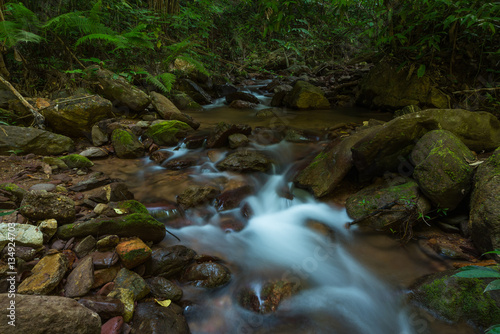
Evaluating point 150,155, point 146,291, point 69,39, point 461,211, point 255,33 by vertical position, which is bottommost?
point 150,155

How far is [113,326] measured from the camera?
5.88 feet

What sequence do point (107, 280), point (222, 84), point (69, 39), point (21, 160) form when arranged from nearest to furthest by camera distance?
point (107, 280) → point (21, 160) → point (69, 39) → point (222, 84)

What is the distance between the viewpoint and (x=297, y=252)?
3.32 m

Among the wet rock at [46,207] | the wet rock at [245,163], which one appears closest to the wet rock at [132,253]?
the wet rock at [46,207]

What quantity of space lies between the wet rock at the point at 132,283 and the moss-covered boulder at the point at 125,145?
317cm

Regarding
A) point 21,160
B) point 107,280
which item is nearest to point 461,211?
point 107,280

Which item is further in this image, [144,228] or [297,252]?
[297,252]

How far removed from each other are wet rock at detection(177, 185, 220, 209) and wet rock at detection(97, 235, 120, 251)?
1.27 m

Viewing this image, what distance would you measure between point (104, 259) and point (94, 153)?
3.06 metres

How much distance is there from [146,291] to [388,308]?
2358mm

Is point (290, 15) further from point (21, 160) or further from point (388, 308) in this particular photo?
point (21, 160)

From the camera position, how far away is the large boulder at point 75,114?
4.84m

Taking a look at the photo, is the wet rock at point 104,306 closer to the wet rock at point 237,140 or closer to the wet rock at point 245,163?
the wet rock at point 245,163

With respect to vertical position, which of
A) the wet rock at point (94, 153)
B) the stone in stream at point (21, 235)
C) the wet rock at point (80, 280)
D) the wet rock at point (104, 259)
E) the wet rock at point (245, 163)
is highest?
the stone in stream at point (21, 235)
